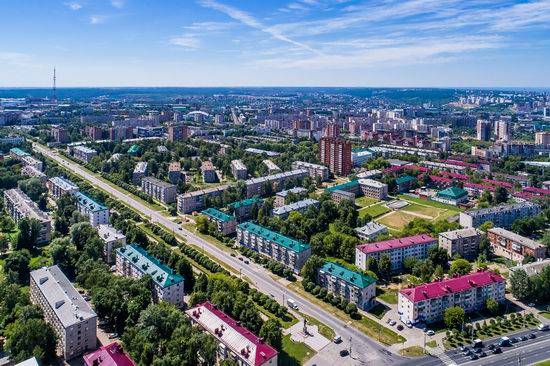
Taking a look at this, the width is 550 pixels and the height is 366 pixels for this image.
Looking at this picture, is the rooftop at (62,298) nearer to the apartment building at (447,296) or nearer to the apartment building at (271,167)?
the apartment building at (447,296)

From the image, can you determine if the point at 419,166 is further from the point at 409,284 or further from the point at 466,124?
the point at 466,124

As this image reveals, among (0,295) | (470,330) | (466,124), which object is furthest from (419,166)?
(466,124)

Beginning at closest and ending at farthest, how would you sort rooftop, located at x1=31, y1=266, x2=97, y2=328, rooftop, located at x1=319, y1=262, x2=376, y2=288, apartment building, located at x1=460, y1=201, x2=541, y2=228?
rooftop, located at x1=31, y1=266, x2=97, y2=328, rooftop, located at x1=319, y1=262, x2=376, y2=288, apartment building, located at x1=460, y1=201, x2=541, y2=228

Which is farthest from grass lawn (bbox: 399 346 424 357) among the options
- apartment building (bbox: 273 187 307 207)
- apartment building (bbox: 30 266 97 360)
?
apartment building (bbox: 273 187 307 207)

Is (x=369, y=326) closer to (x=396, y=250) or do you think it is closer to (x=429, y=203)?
(x=396, y=250)

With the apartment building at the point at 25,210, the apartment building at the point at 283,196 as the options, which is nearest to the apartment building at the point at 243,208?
the apartment building at the point at 283,196

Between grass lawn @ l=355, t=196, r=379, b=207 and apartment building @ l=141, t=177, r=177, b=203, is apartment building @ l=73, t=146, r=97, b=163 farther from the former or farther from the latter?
grass lawn @ l=355, t=196, r=379, b=207
